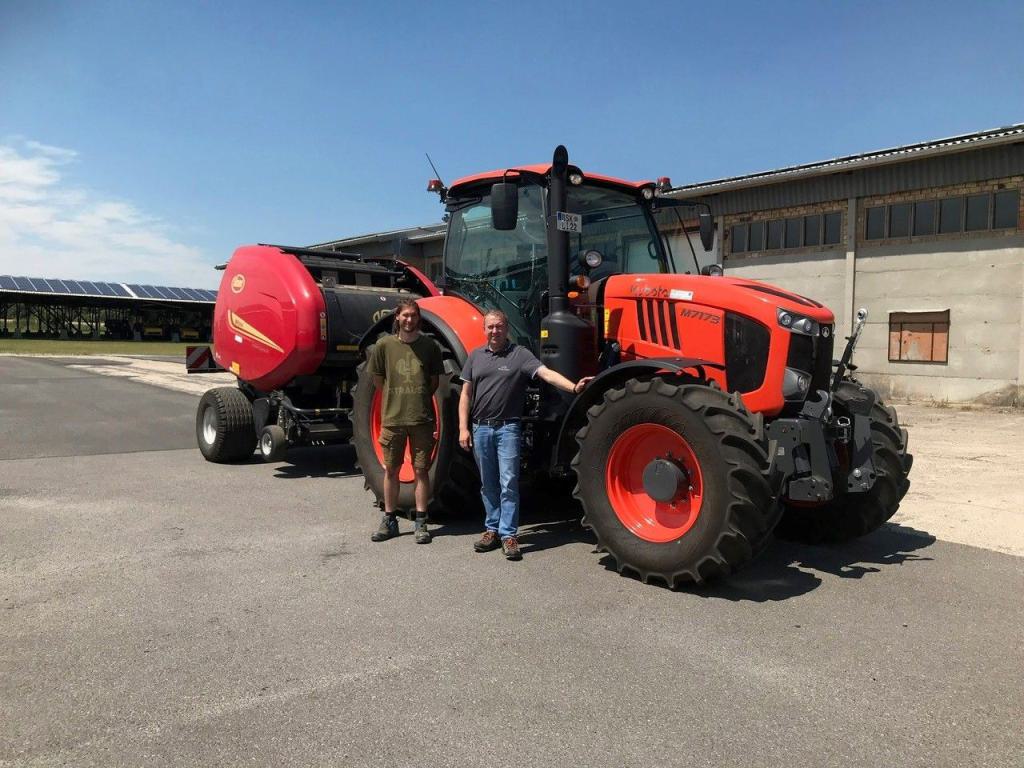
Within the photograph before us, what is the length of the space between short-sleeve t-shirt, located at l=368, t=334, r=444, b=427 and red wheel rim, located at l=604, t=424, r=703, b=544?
151 centimetres

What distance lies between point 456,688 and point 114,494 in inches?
201

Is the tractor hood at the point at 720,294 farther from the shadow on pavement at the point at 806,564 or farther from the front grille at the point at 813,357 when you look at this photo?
the shadow on pavement at the point at 806,564

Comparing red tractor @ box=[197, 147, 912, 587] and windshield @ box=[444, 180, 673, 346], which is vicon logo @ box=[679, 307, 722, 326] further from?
windshield @ box=[444, 180, 673, 346]

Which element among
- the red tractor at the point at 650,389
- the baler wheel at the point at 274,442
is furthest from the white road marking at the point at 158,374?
the red tractor at the point at 650,389

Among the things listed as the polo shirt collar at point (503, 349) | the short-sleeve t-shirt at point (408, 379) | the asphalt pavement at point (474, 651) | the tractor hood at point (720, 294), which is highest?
the tractor hood at point (720, 294)

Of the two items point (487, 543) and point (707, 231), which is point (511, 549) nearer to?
point (487, 543)

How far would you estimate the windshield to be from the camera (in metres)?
5.80

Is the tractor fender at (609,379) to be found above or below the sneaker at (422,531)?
above

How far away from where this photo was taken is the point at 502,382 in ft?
16.9

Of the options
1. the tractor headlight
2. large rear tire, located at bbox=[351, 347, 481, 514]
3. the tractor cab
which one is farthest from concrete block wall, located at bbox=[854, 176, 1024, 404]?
large rear tire, located at bbox=[351, 347, 481, 514]

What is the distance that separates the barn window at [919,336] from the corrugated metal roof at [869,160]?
3135 mm

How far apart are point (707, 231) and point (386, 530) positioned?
11.1ft

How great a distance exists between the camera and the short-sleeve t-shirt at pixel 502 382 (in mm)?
5156

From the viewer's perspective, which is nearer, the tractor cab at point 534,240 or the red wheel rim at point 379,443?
the tractor cab at point 534,240
